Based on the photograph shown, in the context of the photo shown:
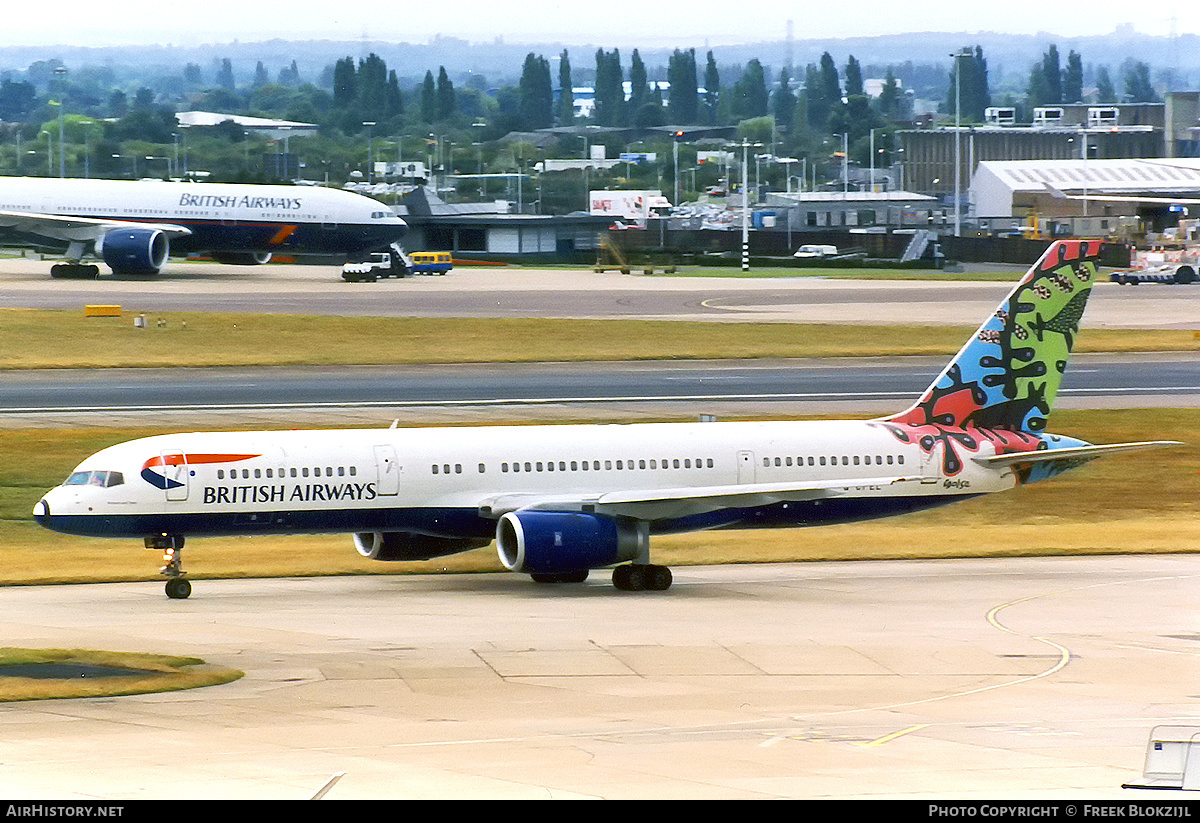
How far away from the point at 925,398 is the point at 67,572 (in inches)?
840

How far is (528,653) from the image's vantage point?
1283 inches

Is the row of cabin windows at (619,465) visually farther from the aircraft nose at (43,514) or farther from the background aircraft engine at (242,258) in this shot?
the background aircraft engine at (242,258)

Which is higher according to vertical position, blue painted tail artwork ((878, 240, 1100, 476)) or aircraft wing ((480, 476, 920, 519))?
blue painted tail artwork ((878, 240, 1100, 476))

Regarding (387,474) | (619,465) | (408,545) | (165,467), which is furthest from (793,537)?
(165,467)

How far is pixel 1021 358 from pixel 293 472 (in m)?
18.7

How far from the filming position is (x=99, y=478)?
39469 mm

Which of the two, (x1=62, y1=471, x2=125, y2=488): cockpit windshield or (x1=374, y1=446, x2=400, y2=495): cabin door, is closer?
(x1=62, y1=471, x2=125, y2=488): cockpit windshield

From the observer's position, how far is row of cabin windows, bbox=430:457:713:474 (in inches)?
1634

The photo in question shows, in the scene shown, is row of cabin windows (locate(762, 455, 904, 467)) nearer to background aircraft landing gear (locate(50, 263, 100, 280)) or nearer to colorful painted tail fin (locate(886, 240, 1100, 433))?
colorful painted tail fin (locate(886, 240, 1100, 433))

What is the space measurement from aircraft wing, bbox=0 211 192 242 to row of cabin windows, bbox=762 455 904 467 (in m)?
90.8

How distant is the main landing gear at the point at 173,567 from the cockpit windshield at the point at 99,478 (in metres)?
1.53

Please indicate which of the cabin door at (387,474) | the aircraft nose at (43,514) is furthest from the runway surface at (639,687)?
the cabin door at (387,474)

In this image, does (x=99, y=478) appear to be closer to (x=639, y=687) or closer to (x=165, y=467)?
(x=165, y=467)

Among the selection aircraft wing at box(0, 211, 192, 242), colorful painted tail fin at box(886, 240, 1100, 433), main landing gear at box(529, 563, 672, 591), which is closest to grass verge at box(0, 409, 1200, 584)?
colorful painted tail fin at box(886, 240, 1100, 433)
